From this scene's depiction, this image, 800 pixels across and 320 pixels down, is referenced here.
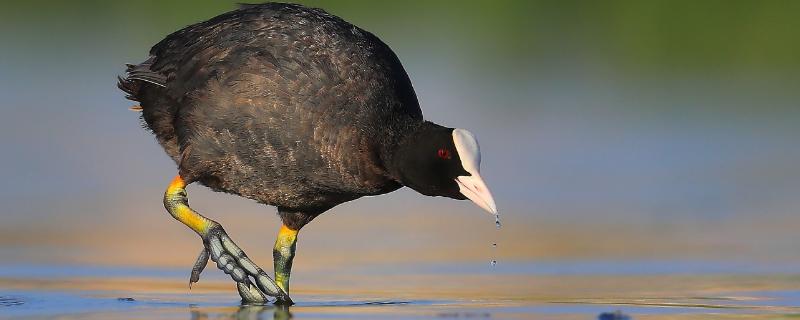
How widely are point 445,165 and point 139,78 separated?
2190mm

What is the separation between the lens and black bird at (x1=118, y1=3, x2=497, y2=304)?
9.15 m

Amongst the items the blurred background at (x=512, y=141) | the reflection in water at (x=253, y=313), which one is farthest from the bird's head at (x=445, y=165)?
the blurred background at (x=512, y=141)

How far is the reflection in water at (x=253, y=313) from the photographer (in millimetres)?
8641

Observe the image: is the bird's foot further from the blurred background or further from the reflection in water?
the blurred background

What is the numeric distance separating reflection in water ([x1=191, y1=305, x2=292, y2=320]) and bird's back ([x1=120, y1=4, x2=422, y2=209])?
0.68m

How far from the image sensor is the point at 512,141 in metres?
16.9

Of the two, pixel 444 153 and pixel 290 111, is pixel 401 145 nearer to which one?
pixel 444 153

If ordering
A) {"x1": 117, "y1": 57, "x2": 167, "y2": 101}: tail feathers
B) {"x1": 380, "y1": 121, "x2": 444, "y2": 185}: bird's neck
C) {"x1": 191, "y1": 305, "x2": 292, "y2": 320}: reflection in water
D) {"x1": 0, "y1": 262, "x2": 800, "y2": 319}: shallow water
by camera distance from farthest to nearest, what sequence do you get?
{"x1": 117, "y1": 57, "x2": 167, "y2": 101}: tail feathers < {"x1": 380, "y1": 121, "x2": 444, "y2": 185}: bird's neck < {"x1": 0, "y1": 262, "x2": 800, "y2": 319}: shallow water < {"x1": 191, "y1": 305, "x2": 292, "y2": 320}: reflection in water

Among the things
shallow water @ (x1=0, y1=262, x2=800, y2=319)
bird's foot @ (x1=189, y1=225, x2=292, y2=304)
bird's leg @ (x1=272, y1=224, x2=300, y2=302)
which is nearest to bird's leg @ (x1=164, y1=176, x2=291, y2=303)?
bird's foot @ (x1=189, y1=225, x2=292, y2=304)

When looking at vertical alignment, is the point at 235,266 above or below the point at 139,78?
below

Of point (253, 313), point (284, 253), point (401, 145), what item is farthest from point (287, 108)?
point (284, 253)

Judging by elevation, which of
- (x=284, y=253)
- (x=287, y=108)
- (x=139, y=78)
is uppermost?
(x=139, y=78)

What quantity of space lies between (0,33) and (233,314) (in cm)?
1577

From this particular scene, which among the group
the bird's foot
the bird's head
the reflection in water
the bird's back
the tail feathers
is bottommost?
→ the reflection in water
